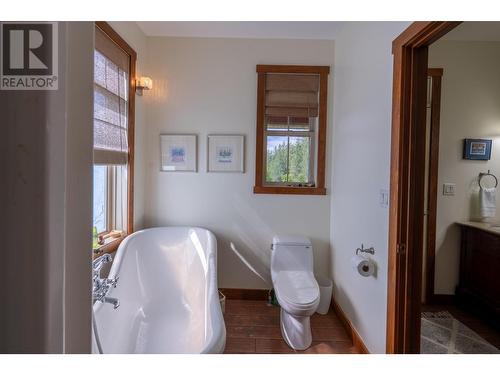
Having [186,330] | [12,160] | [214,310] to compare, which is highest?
[12,160]

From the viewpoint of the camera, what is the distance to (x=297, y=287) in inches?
85.0

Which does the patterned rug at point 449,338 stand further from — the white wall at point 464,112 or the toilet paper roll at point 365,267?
the white wall at point 464,112

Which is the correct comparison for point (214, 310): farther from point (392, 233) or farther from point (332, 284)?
point (332, 284)

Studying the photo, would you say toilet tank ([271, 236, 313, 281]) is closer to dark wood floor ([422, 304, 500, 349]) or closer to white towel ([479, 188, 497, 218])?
dark wood floor ([422, 304, 500, 349])

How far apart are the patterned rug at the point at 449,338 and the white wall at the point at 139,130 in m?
2.63

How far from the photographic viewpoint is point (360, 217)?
202cm

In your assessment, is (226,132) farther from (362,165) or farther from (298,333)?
(298,333)

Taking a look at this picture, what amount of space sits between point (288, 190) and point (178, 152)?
1197 mm

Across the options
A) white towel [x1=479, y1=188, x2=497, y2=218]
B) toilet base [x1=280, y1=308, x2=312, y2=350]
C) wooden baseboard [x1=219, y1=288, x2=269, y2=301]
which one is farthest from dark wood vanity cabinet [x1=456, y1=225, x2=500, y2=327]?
wooden baseboard [x1=219, y1=288, x2=269, y2=301]

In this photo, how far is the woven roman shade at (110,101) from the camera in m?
1.90

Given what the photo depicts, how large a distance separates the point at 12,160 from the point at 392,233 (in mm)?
1672
